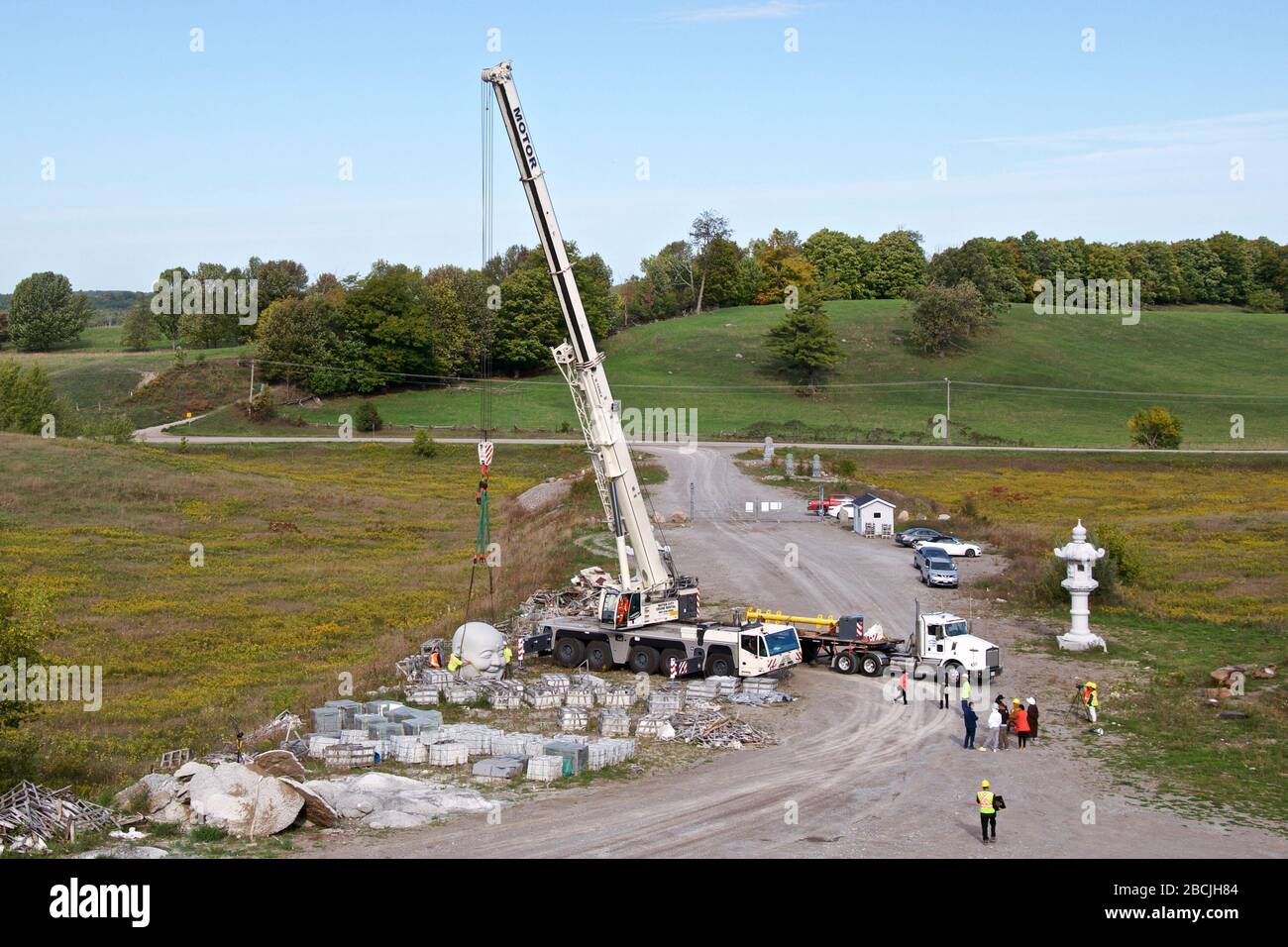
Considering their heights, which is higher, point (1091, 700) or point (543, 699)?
point (1091, 700)

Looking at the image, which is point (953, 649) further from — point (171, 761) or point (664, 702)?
point (171, 761)

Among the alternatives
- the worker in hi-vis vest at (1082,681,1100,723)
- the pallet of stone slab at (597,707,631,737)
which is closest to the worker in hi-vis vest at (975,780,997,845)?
the pallet of stone slab at (597,707,631,737)

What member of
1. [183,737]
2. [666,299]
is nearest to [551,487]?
[183,737]

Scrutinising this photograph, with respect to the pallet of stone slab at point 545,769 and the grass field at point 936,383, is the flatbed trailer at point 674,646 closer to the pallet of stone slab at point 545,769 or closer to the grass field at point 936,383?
the pallet of stone slab at point 545,769

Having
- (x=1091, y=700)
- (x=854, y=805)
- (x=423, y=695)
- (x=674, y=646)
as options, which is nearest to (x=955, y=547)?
(x=674, y=646)

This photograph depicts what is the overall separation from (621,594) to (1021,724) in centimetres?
1176

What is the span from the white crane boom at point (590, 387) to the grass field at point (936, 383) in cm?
6806

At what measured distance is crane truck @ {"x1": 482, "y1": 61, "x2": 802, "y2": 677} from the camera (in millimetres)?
32500

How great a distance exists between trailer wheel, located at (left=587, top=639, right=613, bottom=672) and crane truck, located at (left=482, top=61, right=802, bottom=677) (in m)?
0.03

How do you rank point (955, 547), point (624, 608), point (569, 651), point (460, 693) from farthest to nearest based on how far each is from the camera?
point (955, 547), point (569, 651), point (624, 608), point (460, 693)

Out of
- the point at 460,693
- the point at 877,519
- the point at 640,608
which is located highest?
the point at 877,519

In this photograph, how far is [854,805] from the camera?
2327cm

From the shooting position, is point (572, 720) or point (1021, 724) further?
point (572, 720)
